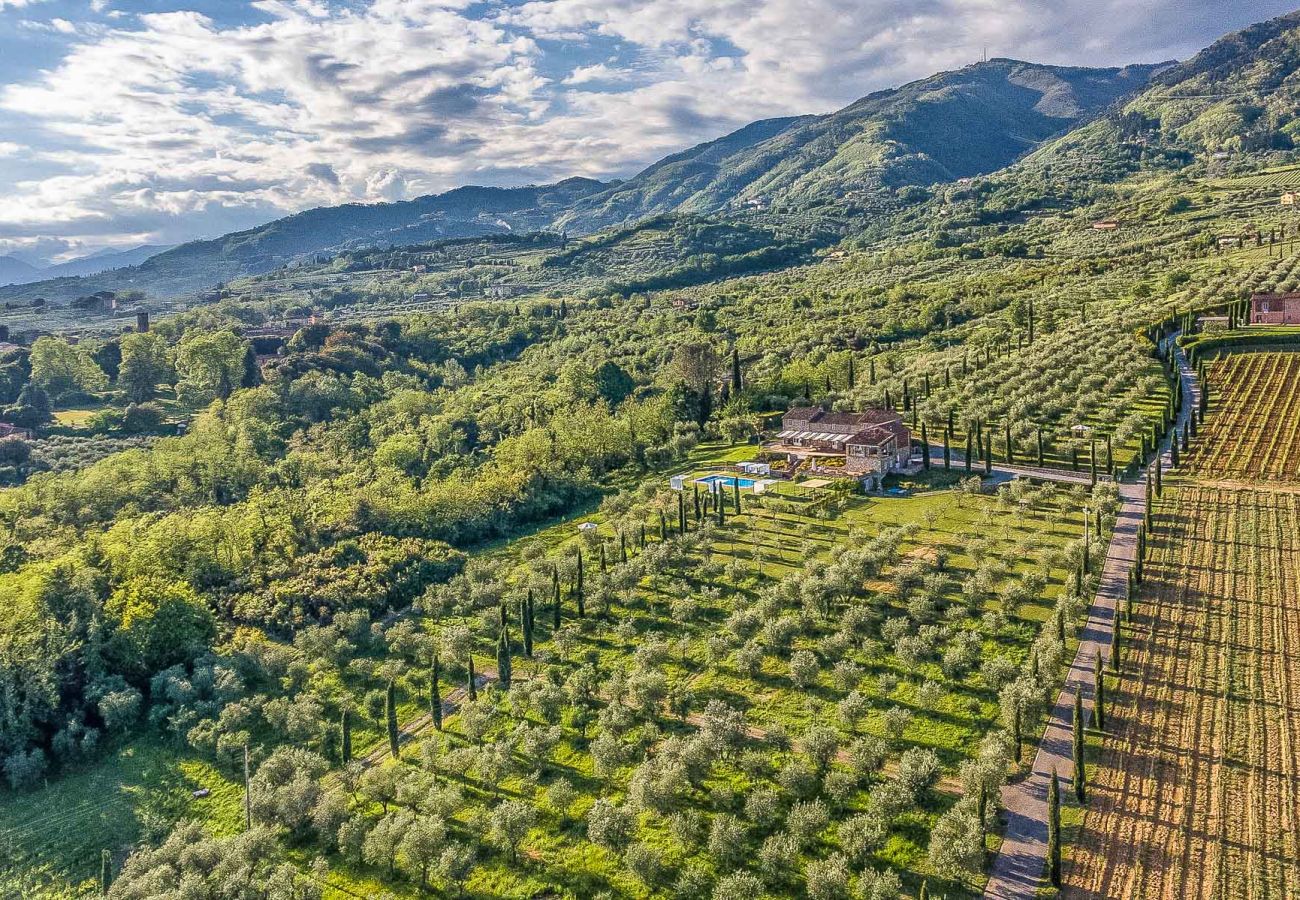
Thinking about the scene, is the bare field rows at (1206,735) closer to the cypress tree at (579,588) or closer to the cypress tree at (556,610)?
the cypress tree at (579,588)

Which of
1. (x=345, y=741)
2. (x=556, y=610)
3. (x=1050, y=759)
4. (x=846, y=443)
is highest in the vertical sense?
(x=846, y=443)

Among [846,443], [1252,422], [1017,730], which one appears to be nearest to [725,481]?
[846,443]

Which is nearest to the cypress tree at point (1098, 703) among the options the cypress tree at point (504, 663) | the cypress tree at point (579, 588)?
the cypress tree at point (579, 588)

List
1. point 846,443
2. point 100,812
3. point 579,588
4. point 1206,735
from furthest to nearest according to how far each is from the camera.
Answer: point 846,443
point 579,588
point 100,812
point 1206,735

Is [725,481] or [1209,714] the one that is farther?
[725,481]

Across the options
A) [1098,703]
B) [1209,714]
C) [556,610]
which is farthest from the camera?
[556,610]

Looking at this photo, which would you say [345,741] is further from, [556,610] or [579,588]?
[579,588]

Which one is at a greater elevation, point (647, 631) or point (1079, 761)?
point (1079, 761)

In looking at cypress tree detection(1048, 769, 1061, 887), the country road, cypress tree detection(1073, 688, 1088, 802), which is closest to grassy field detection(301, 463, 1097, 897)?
the country road
